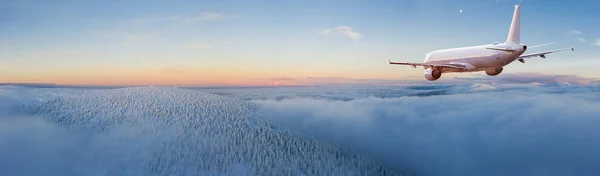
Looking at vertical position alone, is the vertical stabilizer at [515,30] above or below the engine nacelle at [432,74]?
Answer: above

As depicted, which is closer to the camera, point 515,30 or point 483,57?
point 483,57

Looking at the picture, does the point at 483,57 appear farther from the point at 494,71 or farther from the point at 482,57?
the point at 494,71

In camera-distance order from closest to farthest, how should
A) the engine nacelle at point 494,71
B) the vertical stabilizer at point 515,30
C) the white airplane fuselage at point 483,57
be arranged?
1. the white airplane fuselage at point 483,57
2. the engine nacelle at point 494,71
3. the vertical stabilizer at point 515,30

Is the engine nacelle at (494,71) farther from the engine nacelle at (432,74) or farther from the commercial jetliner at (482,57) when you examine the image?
the engine nacelle at (432,74)

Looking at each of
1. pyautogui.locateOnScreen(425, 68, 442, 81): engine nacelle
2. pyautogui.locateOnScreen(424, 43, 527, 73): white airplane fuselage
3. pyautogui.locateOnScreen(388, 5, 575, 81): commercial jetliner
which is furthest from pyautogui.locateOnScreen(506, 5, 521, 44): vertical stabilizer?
pyautogui.locateOnScreen(425, 68, 442, 81): engine nacelle

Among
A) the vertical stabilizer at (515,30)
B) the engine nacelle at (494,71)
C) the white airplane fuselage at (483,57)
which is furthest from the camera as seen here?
the vertical stabilizer at (515,30)

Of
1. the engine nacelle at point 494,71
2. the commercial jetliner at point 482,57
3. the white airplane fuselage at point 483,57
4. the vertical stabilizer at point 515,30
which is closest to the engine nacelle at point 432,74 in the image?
the commercial jetliner at point 482,57

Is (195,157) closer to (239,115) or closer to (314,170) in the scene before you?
(239,115)

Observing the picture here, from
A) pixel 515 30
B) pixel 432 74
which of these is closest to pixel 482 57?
pixel 432 74
